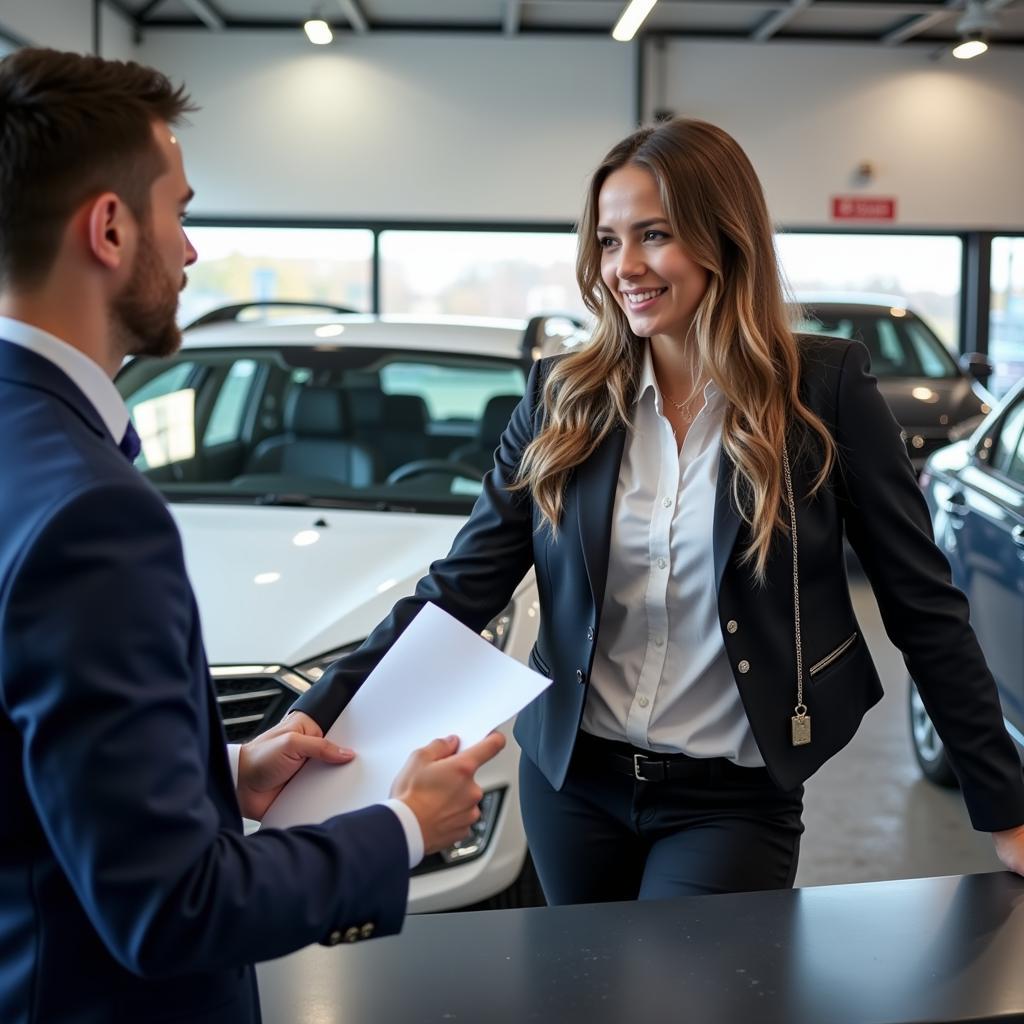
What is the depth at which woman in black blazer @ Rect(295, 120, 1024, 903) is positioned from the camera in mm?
1757

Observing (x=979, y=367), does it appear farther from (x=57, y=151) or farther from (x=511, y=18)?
(x=57, y=151)

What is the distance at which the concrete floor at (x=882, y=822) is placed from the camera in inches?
149

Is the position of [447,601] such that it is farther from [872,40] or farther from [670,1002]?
[872,40]

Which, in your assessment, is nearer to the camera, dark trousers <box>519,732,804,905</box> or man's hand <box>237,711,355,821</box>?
man's hand <box>237,711,355,821</box>

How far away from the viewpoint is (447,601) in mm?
1931

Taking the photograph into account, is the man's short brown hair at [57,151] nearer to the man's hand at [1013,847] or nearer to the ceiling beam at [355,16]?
the man's hand at [1013,847]

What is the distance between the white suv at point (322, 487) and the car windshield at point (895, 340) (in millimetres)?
4596

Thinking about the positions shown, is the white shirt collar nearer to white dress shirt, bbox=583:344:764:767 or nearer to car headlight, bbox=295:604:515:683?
white dress shirt, bbox=583:344:764:767

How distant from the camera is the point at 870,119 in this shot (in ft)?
39.5

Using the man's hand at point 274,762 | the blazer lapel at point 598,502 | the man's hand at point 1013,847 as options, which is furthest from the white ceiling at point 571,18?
the man's hand at point 274,762

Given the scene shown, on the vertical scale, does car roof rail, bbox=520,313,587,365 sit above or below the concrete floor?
above

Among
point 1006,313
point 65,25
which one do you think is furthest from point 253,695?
Result: point 1006,313

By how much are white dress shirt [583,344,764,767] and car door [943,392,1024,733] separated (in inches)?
73.3

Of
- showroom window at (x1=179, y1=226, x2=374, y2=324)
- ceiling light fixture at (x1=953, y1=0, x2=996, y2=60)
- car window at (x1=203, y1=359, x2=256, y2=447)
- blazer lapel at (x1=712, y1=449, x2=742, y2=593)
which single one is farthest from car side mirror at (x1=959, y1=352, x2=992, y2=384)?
blazer lapel at (x1=712, y1=449, x2=742, y2=593)
